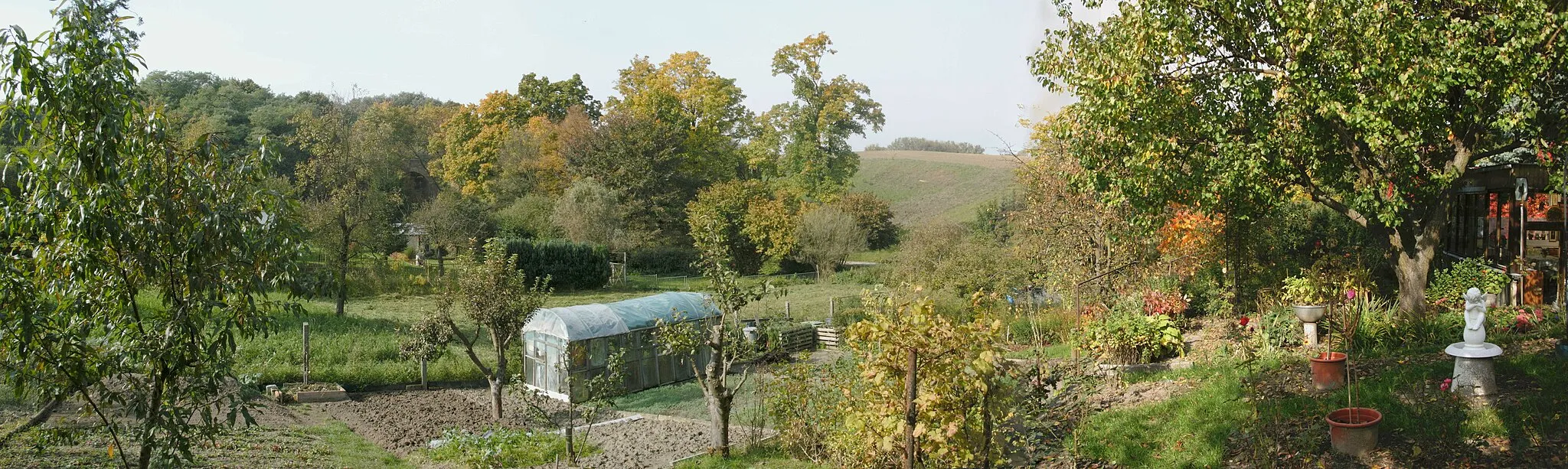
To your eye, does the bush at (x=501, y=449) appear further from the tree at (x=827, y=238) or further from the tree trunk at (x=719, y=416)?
the tree at (x=827, y=238)

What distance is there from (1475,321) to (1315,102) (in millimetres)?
3623

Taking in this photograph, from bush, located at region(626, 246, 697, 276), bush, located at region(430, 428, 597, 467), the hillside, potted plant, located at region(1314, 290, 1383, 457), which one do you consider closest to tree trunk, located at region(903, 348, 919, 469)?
potted plant, located at region(1314, 290, 1383, 457)

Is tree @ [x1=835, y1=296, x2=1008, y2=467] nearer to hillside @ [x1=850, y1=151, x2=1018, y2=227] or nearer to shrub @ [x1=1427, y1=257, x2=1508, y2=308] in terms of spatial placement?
shrub @ [x1=1427, y1=257, x2=1508, y2=308]

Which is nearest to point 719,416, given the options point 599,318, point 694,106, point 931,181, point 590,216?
point 599,318

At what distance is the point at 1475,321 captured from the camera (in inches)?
259

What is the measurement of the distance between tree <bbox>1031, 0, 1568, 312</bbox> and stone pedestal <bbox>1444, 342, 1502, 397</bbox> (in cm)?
283

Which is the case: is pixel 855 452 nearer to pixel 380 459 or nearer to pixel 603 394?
pixel 603 394

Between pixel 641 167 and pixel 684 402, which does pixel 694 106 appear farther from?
pixel 684 402

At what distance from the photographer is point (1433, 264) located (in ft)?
36.9

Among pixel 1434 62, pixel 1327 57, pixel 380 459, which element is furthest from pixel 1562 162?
pixel 380 459

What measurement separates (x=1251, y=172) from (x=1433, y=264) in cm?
340

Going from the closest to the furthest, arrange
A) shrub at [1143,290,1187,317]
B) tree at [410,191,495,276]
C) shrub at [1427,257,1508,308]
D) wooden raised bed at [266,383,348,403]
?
1. shrub at [1427,257,1508,308]
2. shrub at [1143,290,1187,317]
3. wooden raised bed at [266,383,348,403]
4. tree at [410,191,495,276]

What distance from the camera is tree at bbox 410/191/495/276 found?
101 feet

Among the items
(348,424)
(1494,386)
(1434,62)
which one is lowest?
(348,424)
